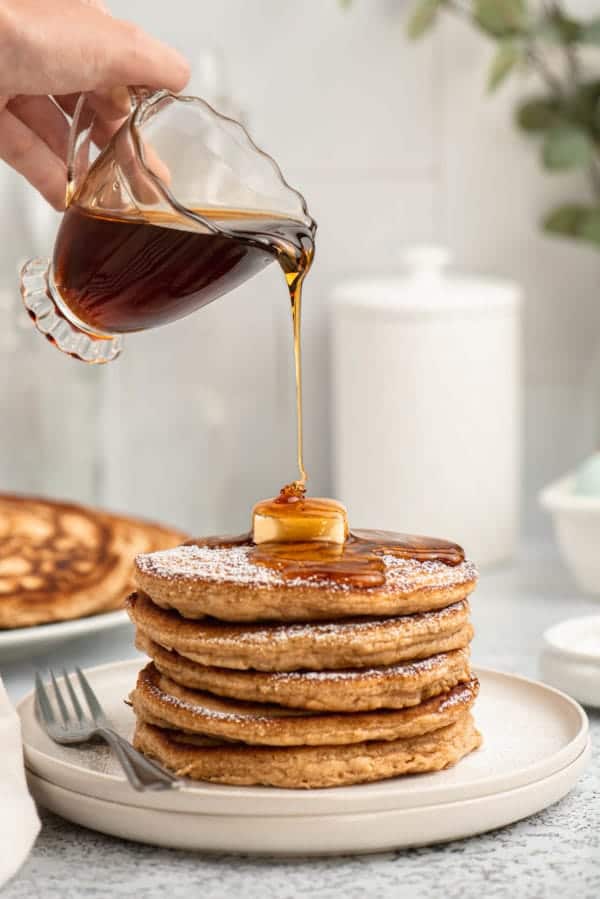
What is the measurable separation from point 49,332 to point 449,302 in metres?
0.75

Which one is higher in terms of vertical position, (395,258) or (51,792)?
(395,258)

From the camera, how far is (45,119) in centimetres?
131

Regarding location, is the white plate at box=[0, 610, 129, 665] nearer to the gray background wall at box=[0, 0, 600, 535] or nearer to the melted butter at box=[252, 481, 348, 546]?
the melted butter at box=[252, 481, 348, 546]

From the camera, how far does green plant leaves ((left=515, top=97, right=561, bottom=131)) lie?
1953mm

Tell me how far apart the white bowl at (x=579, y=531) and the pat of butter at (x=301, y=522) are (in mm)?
701

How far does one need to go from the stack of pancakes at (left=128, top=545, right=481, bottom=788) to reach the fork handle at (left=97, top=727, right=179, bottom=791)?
3 cm

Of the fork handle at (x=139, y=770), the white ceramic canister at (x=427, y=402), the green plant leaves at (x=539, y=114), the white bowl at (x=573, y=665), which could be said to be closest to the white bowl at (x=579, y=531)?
the white ceramic canister at (x=427, y=402)

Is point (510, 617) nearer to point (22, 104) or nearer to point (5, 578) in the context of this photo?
point (5, 578)

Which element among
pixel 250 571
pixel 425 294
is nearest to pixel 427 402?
pixel 425 294

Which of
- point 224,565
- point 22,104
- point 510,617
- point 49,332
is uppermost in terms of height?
point 22,104

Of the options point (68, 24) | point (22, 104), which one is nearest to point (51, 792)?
point (68, 24)

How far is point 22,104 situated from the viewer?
1300mm

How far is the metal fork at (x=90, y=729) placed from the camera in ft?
2.87

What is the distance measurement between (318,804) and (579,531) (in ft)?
2.87
